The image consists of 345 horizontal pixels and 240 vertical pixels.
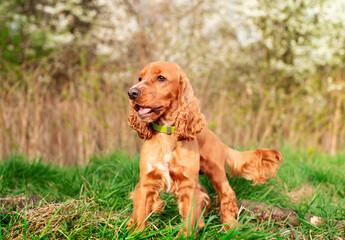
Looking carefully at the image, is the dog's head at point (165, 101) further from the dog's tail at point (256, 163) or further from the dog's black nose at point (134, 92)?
the dog's tail at point (256, 163)

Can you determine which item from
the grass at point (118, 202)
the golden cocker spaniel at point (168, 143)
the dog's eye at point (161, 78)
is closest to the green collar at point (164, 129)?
the golden cocker spaniel at point (168, 143)

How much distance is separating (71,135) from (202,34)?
18.0 ft

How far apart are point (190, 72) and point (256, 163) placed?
4738mm

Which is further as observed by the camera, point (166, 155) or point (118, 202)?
point (118, 202)

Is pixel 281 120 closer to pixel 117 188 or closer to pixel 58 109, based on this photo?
pixel 58 109

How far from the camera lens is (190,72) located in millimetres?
7105

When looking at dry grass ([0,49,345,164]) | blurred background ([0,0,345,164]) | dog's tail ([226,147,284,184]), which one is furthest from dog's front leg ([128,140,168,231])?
blurred background ([0,0,345,164])

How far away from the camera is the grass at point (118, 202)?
79.4 inches

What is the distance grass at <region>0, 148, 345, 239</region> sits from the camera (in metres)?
2.02

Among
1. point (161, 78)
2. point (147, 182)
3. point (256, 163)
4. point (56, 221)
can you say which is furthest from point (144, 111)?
point (256, 163)

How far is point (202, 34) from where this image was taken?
30.0ft

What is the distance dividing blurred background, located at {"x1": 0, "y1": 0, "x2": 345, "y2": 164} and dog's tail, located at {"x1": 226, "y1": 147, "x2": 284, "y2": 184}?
2.70 metres

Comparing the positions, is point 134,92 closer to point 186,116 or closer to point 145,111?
point 145,111

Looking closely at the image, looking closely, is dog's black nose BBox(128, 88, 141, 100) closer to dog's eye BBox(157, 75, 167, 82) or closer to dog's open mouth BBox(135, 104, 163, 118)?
dog's open mouth BBox(135, 104, 163, 118)
